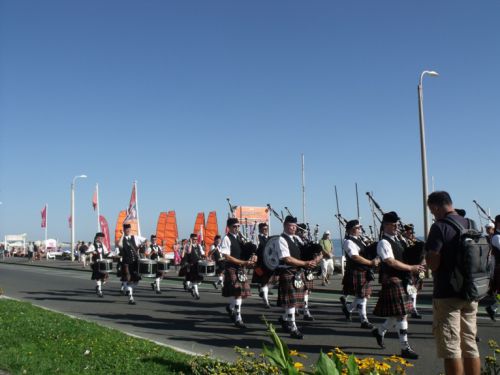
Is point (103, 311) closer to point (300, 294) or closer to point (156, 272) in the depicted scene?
point (156, 272)

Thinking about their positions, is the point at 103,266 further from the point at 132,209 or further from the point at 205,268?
the point at 132,209

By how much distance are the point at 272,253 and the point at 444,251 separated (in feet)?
14.8

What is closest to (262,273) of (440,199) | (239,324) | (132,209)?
(239,324)

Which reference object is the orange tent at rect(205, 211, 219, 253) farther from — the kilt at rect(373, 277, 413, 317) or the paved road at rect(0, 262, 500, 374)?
the kilt at rect(373, 277, 413, 317)

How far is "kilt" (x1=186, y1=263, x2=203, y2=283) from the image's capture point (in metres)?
15.9

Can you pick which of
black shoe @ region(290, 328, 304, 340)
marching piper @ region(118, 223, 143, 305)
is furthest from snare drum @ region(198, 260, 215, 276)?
black shoe @ region(290, 328, 304, 340)

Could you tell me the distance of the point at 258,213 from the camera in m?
28.7

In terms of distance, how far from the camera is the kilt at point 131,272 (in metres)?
14.8

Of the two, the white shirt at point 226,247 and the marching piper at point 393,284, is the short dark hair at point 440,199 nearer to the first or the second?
the marching piper at point 393,284

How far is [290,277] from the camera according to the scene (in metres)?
8.94

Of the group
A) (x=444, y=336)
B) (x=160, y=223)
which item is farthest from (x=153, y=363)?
(x=160, y=223)

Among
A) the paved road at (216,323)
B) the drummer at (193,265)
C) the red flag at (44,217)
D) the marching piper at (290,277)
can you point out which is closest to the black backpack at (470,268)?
the paved road at (216,323)

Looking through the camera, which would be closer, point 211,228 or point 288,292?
point 288,292

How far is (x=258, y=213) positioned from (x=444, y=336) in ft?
78.2
